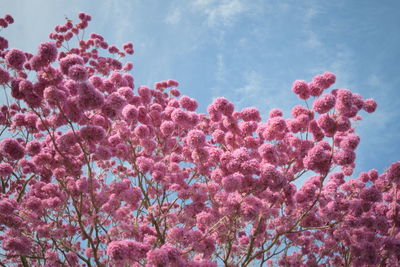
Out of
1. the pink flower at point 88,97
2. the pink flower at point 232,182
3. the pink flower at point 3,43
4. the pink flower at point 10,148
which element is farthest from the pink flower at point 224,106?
the pink flower at point 3,43

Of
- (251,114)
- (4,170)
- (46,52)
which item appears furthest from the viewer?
(4,170)

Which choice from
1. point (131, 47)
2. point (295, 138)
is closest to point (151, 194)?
point (295, 138)

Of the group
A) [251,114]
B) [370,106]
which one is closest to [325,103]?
[251,114]

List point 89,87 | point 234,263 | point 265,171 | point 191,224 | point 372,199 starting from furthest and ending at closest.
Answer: point 191,224 < point 234,263 < point 372,199 < point 265,171 < point 89,87

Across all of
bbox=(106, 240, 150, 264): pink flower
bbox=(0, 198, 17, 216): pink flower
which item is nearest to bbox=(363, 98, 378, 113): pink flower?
bbox=(106, 240, 150, 264): pink flower

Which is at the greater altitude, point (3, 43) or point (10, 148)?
point (3, 43)

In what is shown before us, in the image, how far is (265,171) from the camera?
504cm

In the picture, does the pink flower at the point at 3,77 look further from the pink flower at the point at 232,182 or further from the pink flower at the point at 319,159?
the pink flower at the point at 319,159

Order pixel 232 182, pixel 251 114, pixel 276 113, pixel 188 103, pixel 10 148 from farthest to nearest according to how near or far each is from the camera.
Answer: pixel 188 103
pixel 276 113
pixel 251 114
pixel 10 148
pixel 232 182

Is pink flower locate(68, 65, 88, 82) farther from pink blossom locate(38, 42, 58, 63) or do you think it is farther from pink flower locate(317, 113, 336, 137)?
pink flower locate(317, 113, 336, 137)

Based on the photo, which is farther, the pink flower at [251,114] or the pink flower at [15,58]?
the pink flower at [251,114]

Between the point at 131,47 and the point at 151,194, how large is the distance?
373 inches

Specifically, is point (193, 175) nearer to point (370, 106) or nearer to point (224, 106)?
point (224, 106)

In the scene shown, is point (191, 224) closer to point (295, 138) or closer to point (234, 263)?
point (234, 263)
